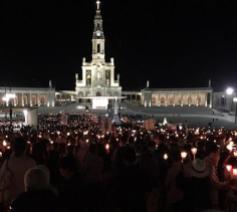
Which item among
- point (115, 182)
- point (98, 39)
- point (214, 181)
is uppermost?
point (98, 39)

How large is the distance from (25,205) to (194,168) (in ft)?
11.0

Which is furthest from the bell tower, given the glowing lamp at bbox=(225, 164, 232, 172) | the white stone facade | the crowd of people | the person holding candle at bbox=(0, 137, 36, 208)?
the person holding candle at bbox=(0, 137, 36, 208)

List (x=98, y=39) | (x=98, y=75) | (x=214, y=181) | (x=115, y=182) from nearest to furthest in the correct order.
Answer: (x=115, y=182)
(x=214, y=181)
(x=98, y=39)
(x=98, y=75)

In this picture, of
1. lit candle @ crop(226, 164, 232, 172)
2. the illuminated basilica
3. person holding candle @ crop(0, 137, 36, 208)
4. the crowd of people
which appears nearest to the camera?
the crowd of people

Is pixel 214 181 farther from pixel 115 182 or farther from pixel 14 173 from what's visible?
pixel 14 173

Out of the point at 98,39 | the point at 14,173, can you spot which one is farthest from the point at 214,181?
the point at 98,39

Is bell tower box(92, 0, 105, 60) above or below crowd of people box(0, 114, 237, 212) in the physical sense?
above

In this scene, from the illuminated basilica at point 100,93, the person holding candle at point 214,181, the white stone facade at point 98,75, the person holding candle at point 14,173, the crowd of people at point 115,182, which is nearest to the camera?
the crowd of people at point 115,182

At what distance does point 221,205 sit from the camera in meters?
9.38

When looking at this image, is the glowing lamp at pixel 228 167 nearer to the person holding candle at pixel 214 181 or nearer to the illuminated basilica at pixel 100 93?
the person holding candle at pixel 214 181

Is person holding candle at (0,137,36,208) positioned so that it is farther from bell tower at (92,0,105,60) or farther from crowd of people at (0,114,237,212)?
bell tower at (92,0,105,60)

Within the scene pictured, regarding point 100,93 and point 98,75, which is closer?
point 100,93

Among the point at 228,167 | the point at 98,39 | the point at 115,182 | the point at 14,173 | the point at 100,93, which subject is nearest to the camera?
the point at 115,182

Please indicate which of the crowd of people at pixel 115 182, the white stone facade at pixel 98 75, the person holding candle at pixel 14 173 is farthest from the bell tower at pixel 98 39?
the person holding candle at pixel 14 173
